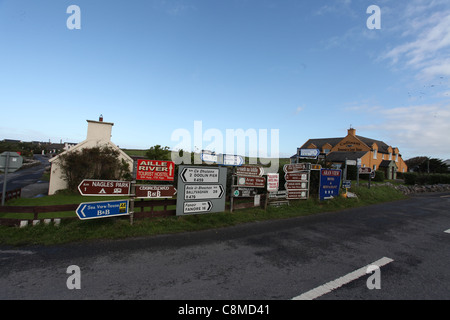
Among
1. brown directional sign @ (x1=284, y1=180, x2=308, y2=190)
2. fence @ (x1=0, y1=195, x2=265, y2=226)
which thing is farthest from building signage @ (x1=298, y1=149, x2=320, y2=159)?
fence @ (x1=0, y1=195, x2=265, y2=226)

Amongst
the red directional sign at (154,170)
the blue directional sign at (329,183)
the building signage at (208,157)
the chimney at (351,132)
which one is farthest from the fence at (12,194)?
the chimney at (351,132)

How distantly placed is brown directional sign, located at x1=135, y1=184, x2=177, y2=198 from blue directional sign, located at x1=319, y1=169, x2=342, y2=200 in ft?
31.3

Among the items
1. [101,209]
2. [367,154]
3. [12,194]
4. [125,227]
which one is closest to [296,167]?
[125,227]

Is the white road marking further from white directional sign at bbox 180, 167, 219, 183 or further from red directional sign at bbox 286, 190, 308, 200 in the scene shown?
red directional sign at bbox 286, 190, 308, 200

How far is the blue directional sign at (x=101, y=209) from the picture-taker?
21.1ft

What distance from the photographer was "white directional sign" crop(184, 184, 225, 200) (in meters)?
8.44

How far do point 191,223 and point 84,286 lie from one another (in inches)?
174

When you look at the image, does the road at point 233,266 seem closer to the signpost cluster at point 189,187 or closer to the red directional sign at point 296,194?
the signpost cluster at point 189,187

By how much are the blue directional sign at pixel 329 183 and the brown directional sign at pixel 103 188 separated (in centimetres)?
1100

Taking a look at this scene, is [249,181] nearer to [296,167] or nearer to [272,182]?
[272,182]

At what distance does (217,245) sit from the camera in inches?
245

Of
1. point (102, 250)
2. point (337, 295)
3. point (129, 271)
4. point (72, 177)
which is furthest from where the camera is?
point (72, 177)
